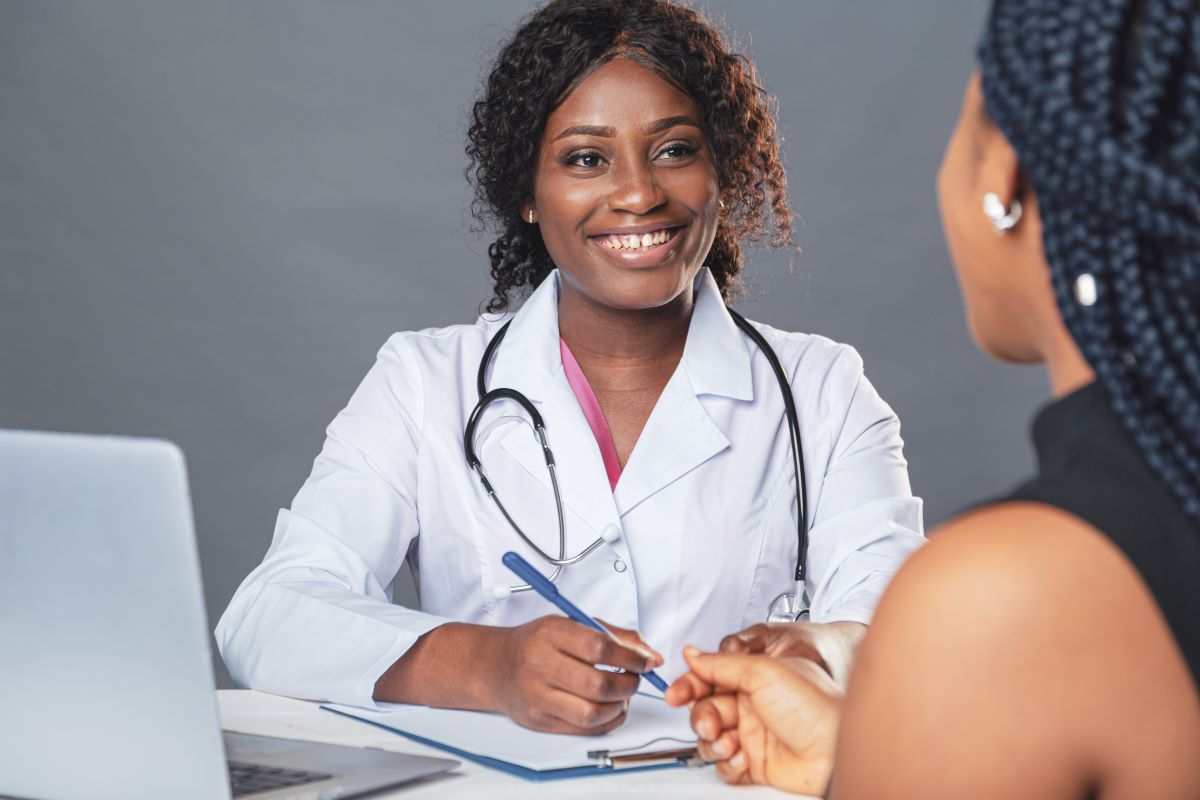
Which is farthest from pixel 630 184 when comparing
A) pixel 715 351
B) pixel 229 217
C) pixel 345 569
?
pixel 229 217

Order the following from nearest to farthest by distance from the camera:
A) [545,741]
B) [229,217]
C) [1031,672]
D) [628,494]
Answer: [1031,672], [545,741], [628,494], [229,217]

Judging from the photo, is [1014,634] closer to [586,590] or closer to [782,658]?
[782,658]

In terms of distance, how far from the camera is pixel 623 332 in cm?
205

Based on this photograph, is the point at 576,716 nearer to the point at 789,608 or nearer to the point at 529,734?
the point at 529,734

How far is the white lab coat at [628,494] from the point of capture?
6.00 feet

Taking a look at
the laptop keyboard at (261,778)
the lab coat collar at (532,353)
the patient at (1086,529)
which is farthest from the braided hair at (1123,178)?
the lab coat collar at (532,353)

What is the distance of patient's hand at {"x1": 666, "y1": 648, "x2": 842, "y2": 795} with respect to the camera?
45.6 inches

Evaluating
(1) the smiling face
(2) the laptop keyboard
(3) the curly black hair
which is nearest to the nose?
(1) the smiling face

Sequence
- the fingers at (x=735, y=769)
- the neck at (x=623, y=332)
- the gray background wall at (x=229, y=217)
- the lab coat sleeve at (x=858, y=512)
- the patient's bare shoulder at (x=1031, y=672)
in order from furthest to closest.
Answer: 1. the gray background wall at (x=229, y=217)
2. the neck at (x=623, y=332)
3. the lab coat sleeve at (x=858, y=512)
4. the fingers at (x=735, y=769)
5. the patient's bare shoulder at (x=1031, y=672)

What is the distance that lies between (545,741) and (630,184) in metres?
0.91

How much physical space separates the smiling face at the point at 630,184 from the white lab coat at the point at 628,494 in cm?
14

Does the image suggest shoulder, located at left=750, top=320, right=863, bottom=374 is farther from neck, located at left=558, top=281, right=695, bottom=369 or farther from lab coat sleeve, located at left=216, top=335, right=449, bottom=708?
lab coat sleeve, located at left=216, top=335, right=449, bottom=708

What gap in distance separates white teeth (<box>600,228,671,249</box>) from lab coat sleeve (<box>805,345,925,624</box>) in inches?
13.1

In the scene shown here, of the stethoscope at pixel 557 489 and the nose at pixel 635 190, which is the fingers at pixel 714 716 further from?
the nose at pixel 635 190
